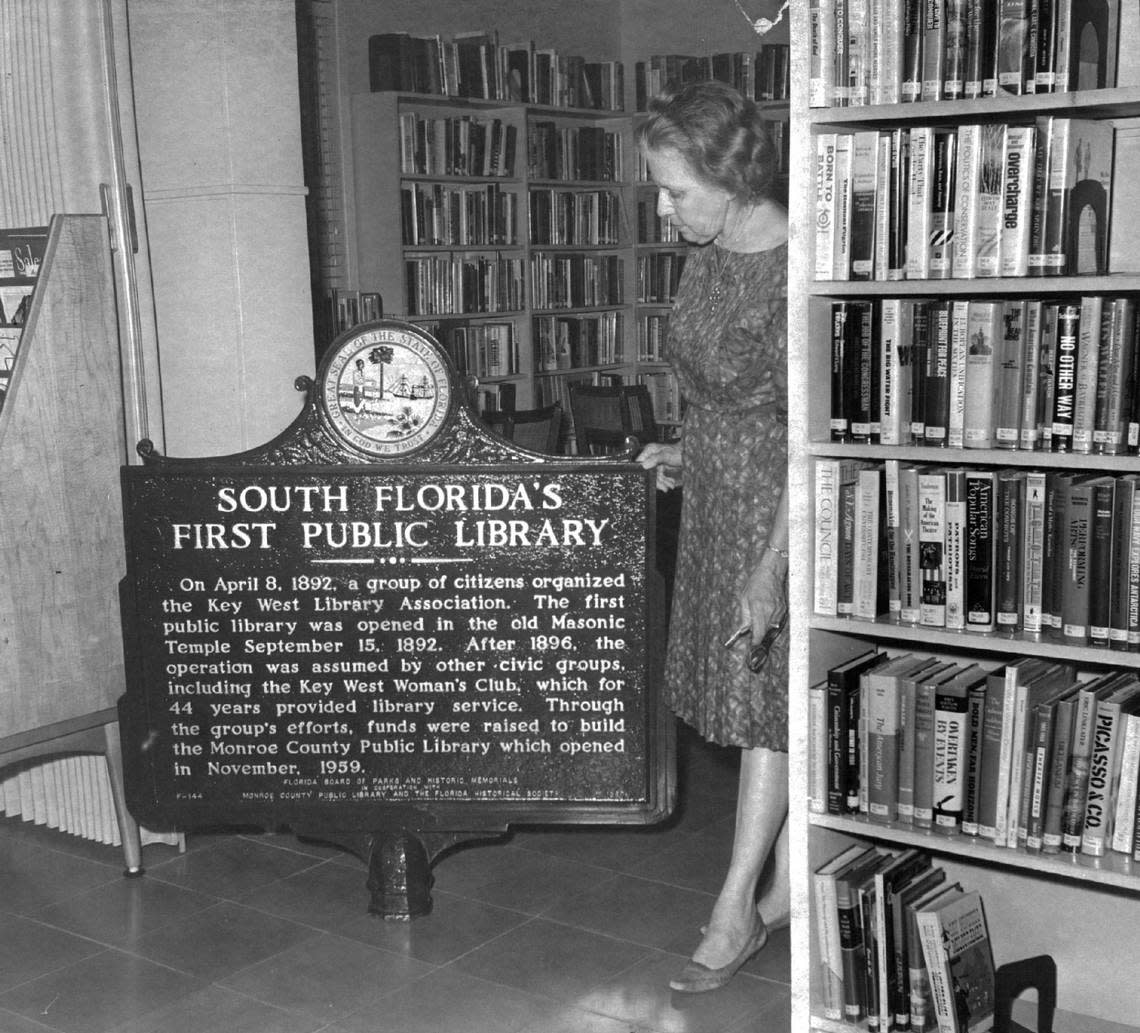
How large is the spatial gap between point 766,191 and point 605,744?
107 centimetres

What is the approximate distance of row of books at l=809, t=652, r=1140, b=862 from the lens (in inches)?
79.5

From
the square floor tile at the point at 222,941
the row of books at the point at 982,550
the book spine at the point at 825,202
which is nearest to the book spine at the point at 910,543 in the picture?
the row of books at the point at 982,550

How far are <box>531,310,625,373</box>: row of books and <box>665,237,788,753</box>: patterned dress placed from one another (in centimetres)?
473

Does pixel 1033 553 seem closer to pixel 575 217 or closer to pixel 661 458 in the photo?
pixel 661 458

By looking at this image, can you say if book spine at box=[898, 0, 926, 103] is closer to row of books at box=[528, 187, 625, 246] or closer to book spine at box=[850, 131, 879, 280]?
book spine at box=[850, 131, 879, 280]

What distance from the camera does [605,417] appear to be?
202 inches

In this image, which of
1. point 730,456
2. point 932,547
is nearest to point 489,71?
point 730,456

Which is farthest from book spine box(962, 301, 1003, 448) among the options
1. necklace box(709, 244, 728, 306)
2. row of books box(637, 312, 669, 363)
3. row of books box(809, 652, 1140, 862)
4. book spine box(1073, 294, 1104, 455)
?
row of books box(637, 312, 669, 363)

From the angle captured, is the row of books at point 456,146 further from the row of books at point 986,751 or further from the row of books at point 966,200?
the row of books at point 986,751

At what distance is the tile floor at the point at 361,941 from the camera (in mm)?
2516

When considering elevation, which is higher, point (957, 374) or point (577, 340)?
point (957, 374)

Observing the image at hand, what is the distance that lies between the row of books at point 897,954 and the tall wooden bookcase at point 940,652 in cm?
3

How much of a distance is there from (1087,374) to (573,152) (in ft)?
18.5

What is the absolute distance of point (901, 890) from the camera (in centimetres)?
226
